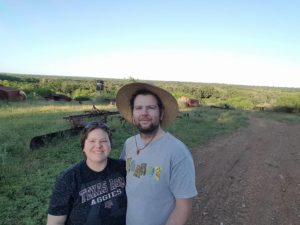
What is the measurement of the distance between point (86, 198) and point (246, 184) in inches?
221

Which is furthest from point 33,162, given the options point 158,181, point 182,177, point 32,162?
point 182,177

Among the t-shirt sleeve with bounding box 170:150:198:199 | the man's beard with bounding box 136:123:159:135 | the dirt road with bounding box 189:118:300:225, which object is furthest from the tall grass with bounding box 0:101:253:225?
the t-shirt sleeve with bounding box 170:150:198:199

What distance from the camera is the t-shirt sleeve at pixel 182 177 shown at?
2.34 m

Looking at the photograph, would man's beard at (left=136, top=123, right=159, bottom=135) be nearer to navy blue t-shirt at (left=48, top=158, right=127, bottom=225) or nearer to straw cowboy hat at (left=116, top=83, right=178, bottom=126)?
straw cowboy hat at (left=116, top=83, right=178, bottom=126)

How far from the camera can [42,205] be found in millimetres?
5398

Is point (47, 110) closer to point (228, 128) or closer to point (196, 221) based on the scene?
point (228, 128)

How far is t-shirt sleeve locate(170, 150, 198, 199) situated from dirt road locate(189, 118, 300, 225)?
3246mm

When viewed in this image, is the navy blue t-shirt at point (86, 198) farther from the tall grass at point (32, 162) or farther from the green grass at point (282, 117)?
the green grass at point (282, 117)

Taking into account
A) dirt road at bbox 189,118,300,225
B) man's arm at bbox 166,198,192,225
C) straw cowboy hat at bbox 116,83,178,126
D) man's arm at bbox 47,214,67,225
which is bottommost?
dirt road at bbox 189,118,300,225

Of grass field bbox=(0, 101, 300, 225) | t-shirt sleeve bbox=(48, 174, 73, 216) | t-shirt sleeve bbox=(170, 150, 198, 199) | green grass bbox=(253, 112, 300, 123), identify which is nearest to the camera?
t-shirt sleeve bbox=(170, 150, 198, 199)

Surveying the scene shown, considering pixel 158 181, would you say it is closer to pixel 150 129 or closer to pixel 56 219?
pixel 150 129

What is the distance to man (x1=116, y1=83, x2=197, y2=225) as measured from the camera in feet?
7.74

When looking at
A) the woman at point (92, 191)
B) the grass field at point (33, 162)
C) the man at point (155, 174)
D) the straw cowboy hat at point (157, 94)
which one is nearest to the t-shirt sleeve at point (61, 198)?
the woman at point (92, 191)

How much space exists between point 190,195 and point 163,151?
0.35 meters
